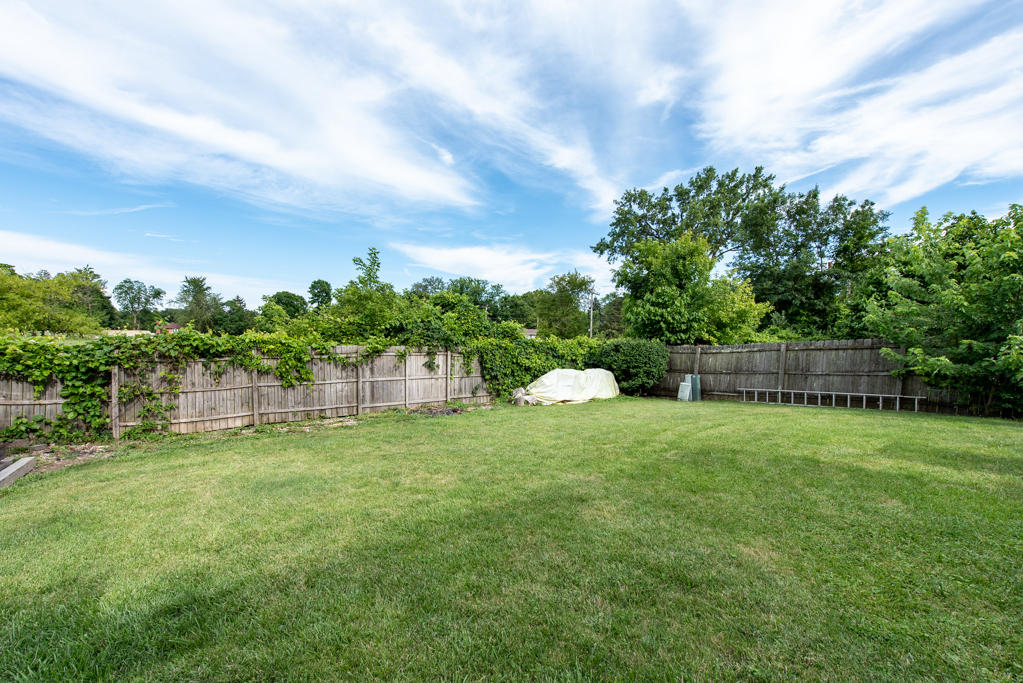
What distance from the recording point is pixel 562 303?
36406mm

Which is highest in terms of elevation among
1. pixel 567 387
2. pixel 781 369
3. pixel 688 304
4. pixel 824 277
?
pixel 824 277

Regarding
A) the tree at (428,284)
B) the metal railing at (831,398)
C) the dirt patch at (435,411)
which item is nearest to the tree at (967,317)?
the metal railing at (831,398)

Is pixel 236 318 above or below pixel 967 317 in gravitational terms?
above

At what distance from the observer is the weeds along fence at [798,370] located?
32.7 feet

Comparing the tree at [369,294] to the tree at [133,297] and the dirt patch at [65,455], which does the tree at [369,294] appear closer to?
the dirt patch at [65,455]

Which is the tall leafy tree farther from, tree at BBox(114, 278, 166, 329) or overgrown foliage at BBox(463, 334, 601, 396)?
tree at BBox(114, 278, 166, 329)

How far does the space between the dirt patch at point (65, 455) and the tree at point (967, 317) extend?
1385 cm

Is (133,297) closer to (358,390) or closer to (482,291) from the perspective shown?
(482,291)

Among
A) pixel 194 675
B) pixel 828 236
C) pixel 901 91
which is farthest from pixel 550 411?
pixel 828 236

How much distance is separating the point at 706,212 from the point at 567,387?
21973 millimetres

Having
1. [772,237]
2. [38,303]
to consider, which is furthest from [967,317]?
[38,303]

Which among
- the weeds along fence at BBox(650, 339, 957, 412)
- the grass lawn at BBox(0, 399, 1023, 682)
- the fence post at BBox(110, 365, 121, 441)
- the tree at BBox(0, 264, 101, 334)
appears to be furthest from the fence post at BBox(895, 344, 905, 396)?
the tree at BBox(0, 264, 101, 334)

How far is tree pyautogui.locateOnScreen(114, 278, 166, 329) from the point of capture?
64.3 m

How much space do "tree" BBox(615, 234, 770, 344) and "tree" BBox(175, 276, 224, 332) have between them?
52441 millimetres
